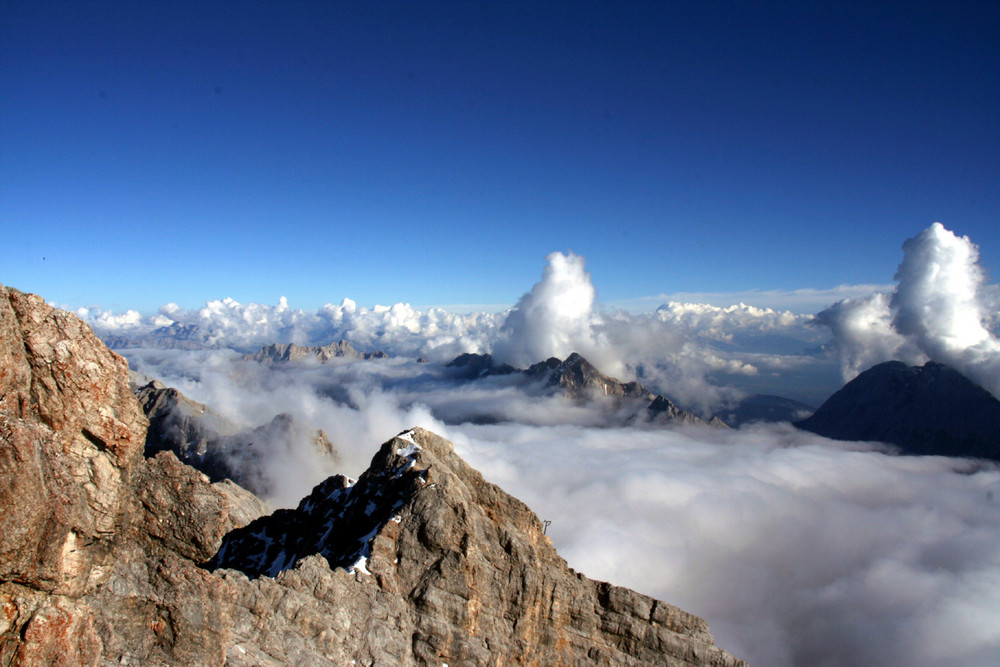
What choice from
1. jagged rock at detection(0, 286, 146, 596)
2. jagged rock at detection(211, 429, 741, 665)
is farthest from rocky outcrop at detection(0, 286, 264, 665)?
jagged rock at detection(211, 429, 741, 665)

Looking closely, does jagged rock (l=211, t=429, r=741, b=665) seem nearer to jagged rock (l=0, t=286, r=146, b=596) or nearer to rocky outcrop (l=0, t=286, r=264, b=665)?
rocky outcrop (l=0, t=286, r=264, b=665)

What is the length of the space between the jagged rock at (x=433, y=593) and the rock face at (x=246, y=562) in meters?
0.17

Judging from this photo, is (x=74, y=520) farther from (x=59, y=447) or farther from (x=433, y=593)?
(x=433, y=593)

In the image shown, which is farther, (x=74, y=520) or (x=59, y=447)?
(x=59, y=447)

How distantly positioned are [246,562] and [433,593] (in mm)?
28426

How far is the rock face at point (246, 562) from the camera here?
18.2 meters

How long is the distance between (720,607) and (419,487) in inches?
7900

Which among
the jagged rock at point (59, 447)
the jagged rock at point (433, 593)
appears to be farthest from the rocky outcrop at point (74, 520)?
the jagged rock at point (433, 593)

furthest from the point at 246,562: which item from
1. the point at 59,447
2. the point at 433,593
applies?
the point at 59,447

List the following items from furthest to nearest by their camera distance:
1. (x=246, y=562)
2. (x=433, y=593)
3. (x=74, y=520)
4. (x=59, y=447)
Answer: (x=246, y=562) < (x=433, y=593) < (x=59, y=447) < (x=74, y=520)

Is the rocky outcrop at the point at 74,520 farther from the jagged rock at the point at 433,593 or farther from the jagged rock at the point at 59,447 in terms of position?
the jagged rock at the point at 433,593

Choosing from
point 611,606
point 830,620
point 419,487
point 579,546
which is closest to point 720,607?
point 830,620

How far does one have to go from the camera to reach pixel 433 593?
46.4 meters

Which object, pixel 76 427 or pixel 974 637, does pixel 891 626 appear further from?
pixel 76 427
